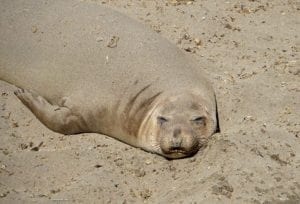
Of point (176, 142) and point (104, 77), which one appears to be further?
point (104, 77)

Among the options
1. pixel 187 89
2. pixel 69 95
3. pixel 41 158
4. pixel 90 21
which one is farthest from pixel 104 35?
pixel 41 158

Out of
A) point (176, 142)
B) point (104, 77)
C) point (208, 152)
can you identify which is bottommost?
point (208, 152)

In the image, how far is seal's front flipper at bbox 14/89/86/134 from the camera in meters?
4.06

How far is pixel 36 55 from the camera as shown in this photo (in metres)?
4.41

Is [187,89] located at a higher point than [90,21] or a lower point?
lower

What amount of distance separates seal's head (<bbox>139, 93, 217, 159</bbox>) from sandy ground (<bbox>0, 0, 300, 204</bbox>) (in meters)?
0.09

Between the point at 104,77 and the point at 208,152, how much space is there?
92cm

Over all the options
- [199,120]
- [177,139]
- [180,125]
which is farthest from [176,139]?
[199,120]

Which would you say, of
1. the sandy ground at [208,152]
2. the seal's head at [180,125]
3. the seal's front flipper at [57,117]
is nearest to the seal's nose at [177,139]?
the seal's head at [180,125]

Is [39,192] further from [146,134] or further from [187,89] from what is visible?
[187,89]

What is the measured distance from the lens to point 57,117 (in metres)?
4.08

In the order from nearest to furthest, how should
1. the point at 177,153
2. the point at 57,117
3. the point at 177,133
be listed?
the point at 177,133 < the point at 177,153 < the point at 57,117

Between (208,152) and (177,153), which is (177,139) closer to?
(177,153)

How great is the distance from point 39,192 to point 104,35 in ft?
4.44
